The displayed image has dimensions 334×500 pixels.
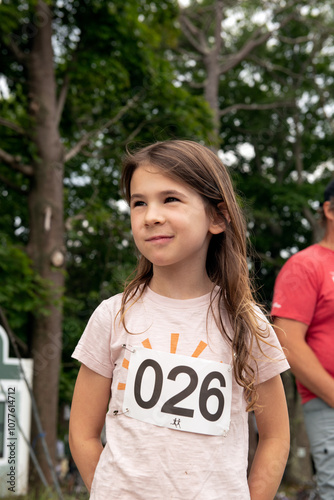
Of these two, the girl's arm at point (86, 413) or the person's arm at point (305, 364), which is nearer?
the girl's arm at point (86, 413)

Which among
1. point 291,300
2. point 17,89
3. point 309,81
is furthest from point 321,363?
point 309,81

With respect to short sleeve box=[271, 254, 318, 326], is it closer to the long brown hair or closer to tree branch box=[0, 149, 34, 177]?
the long brown hair

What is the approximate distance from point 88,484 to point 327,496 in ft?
3.61

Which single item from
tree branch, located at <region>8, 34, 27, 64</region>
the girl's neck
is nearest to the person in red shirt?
the girl's neck

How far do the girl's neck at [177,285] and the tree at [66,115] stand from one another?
5704 mm

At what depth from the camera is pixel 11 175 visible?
30.5ft

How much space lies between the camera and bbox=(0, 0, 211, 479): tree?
7.67 m

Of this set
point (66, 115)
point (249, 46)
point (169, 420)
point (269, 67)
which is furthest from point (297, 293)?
point (269, 67)

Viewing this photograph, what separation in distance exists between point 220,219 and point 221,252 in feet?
0.34

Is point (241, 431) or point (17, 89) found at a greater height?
point (17, 89)

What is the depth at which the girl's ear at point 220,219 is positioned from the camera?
1.69 metres

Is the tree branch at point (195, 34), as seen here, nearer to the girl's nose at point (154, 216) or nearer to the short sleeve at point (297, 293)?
the short sleeve at point (297, 293)

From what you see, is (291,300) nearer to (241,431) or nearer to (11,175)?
(241,431)

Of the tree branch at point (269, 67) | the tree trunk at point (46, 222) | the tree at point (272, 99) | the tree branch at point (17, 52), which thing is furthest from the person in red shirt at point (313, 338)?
the tree branch at point (269, 67)
